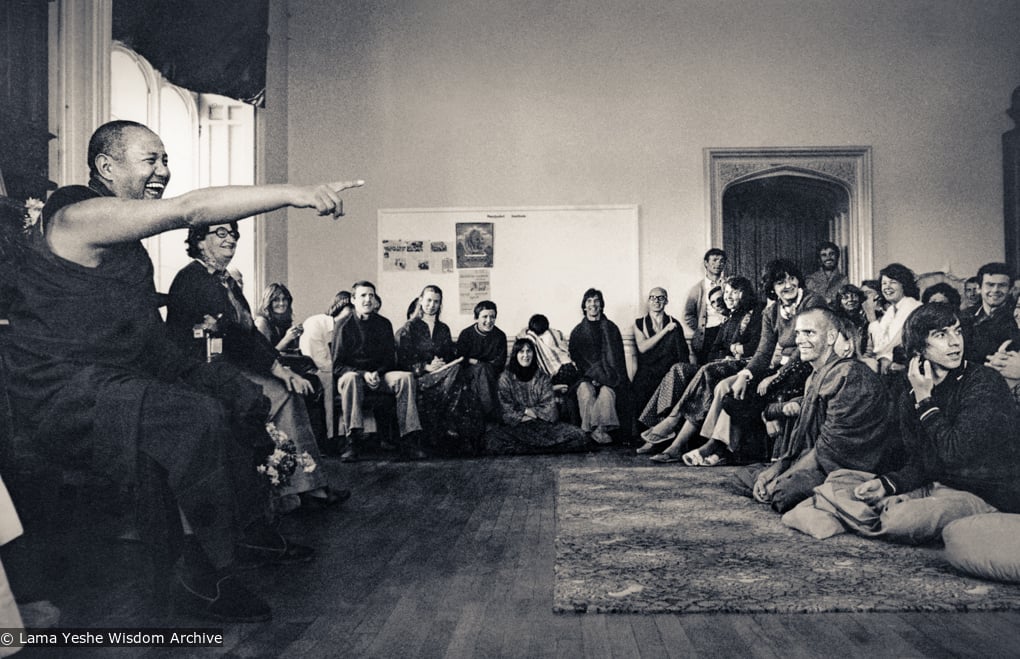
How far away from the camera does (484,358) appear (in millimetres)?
7234

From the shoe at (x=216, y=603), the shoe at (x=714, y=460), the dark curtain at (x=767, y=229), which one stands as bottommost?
the shoe at (x=714, y=460)

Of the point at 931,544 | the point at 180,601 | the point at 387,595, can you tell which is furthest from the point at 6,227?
the point at 931,544

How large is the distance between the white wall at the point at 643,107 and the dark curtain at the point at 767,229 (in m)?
0.88

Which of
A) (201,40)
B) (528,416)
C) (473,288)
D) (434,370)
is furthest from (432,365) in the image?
(201,40)

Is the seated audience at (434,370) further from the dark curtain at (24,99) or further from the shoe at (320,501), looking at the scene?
the dark curtain at (24,99)

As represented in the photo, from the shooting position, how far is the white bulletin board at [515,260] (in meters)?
8.77

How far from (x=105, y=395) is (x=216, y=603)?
2.12ft

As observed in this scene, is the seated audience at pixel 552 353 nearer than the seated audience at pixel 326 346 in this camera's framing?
No

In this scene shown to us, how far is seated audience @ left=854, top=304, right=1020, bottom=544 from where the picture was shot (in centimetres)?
310

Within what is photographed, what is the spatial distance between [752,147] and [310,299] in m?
4.97

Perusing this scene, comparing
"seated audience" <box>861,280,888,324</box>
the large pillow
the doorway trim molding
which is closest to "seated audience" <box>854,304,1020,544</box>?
the large pillow

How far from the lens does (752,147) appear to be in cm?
880

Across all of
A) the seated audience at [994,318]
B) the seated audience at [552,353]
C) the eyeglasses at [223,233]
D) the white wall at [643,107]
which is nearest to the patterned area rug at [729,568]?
the seated audience at [994,318]

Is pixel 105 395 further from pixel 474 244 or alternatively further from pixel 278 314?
pixel 474 244
